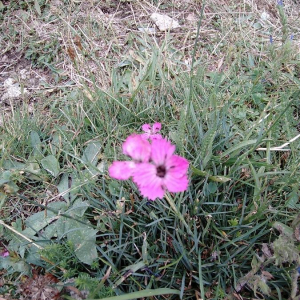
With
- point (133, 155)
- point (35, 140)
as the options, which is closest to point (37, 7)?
point (35, 140)

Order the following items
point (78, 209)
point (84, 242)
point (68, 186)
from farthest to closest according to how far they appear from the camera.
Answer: point (68, 186), point (78, 209), point (84, 242)

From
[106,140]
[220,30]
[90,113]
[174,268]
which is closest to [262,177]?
[174,268]

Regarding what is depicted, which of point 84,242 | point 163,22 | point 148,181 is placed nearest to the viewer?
point 148,181

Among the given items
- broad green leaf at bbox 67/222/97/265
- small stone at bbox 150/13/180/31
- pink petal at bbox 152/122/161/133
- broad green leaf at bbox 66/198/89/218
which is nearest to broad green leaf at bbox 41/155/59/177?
broad green leaf at bbox 66/198/89/218

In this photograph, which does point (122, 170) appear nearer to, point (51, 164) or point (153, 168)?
point (153, 168)

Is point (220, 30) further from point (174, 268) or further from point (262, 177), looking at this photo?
point (174, 268)

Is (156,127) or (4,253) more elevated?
(156,127)
